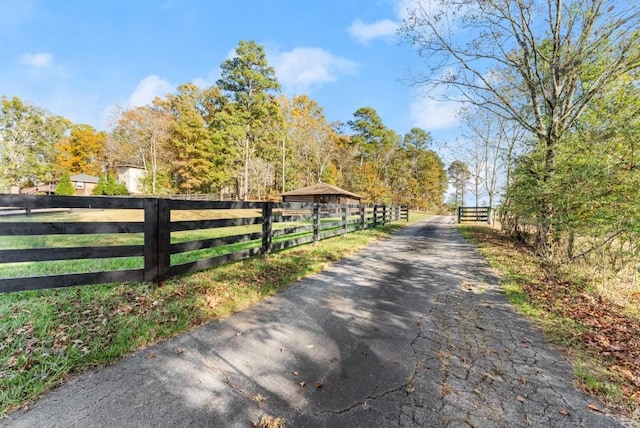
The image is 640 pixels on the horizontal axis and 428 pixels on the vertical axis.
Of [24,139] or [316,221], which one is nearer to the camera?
[316,221]

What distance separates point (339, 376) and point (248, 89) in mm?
29746

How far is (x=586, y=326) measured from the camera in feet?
10.4

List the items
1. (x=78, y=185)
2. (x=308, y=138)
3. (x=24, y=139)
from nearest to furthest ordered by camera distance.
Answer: (x=24, y=139) < (x=308, y=138) < (x=78, y=185)

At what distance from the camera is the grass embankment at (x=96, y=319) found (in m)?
2.01

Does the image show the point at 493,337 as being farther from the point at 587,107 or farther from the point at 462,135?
the point at 462,135

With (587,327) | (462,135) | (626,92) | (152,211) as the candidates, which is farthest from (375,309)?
(462,135)

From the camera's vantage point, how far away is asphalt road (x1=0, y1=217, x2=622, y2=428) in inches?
67.2

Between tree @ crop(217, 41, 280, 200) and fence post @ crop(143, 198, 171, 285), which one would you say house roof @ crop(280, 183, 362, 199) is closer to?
tree @ crop(217, 41, 280, 200)

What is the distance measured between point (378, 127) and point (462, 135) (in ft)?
69.8

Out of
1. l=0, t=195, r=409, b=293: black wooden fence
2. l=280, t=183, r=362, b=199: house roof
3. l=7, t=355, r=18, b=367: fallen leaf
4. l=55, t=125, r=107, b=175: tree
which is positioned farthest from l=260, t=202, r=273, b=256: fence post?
l=55, t=125, r=107, b=175: tree

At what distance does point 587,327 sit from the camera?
10.3ft

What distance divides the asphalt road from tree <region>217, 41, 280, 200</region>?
2450 cm

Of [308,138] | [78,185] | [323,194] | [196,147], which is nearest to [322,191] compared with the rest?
[323,194]

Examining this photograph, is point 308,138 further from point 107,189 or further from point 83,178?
point 83,178
